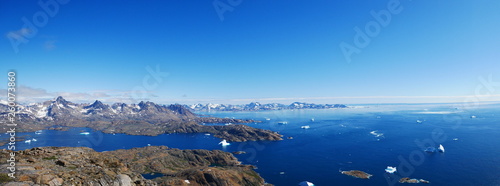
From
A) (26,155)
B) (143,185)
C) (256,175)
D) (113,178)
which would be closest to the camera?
(113,178)

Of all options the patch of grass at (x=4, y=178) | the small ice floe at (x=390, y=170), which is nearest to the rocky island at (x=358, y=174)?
the small ice floe at (x=390, y=170)

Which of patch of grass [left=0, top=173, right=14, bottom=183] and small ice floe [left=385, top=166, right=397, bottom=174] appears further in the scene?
small ice floe [left=385, top=166, right=397, bottom=174]

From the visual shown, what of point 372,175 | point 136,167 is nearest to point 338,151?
point 372,175

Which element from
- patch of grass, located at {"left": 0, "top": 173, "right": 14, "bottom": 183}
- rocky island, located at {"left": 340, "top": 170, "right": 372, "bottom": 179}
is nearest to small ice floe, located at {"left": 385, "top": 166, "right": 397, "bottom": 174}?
rocky island, located at {"left": 340, "top": 170, "right": 372, "bottom": 179}

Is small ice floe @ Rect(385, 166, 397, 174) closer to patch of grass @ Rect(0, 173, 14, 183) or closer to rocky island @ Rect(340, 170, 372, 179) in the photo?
rocky island @ Rect(340, 170, 372, 179)

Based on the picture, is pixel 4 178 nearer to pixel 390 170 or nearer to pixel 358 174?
pixel 358 174

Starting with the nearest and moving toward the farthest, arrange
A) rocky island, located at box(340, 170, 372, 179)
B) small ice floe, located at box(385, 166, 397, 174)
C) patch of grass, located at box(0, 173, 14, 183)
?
patch of grass, located at box(0, 173, 14, 183) < rocky island, located at box(340, 170, 372, 179) < small ice floe, located at box(385, 166, 397, 174)

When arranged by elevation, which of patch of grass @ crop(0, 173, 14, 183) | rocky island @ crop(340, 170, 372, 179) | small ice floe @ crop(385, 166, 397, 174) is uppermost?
patch of grass @ crop(0, 173, 14, 183)

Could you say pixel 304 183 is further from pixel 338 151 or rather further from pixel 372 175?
pixel 338 151

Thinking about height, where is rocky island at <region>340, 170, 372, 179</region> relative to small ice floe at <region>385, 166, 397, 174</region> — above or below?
below

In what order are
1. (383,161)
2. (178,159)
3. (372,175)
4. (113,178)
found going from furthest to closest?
(178,159), (383,161), (372,175), (113,178)

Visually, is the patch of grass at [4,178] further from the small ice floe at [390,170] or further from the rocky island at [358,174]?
the small ice floe at [390,170]
